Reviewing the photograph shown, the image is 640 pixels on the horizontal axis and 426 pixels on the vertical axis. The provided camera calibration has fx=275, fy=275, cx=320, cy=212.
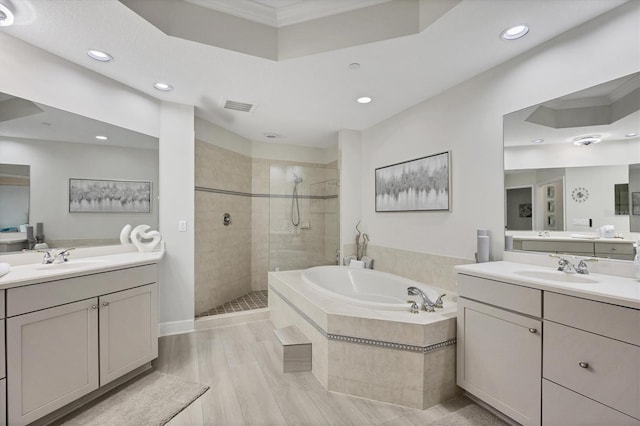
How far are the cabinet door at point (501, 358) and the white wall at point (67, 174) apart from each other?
2.94 m

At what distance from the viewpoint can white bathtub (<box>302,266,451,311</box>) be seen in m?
2.86

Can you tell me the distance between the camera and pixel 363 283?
330 centimetres

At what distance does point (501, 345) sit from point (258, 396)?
1.61m

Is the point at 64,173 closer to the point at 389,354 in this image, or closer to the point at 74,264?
the point at 74,264

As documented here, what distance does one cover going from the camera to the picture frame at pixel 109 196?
7.41ft

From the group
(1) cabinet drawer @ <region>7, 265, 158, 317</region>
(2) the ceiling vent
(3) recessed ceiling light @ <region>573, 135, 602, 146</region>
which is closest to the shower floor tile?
(1) cabinet drawer @ <region>7, 265, 158, 317</region>

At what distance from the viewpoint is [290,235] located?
149 inches

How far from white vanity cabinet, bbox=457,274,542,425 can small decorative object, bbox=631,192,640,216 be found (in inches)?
29.6

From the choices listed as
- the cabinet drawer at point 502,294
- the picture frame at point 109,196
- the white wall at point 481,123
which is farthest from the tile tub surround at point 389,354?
the picture frame at point 109,196

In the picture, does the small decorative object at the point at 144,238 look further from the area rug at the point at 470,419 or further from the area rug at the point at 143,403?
the area rug at the point at 470,419

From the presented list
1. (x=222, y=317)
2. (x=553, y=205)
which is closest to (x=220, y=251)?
(x=222, y=317)

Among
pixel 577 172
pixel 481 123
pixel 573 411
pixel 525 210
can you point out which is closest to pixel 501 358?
pixel 573 411

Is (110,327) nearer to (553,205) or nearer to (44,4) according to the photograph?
(44,4)

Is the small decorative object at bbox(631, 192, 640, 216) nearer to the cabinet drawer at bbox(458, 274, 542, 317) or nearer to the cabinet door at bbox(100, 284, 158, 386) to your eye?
the cabinet drawer at bbox(458, 274, 542, 317)
